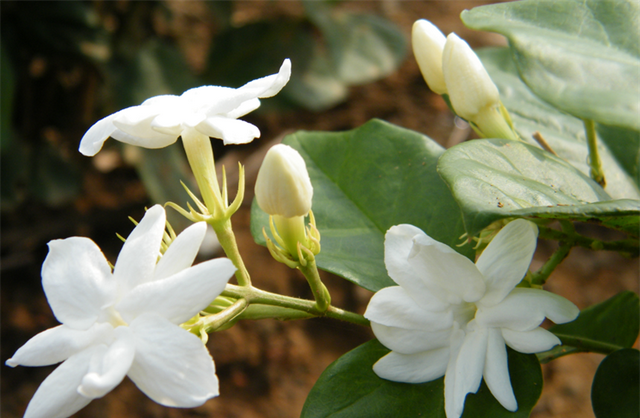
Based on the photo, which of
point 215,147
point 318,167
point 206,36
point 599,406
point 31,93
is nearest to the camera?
point 599,406

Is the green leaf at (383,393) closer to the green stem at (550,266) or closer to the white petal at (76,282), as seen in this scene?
the green stem at (550,266)

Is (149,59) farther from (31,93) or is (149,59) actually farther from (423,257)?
(423,257)

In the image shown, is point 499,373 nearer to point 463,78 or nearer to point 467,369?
point 467,369

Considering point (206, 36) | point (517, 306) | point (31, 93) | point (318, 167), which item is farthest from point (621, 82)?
point (206, 36)

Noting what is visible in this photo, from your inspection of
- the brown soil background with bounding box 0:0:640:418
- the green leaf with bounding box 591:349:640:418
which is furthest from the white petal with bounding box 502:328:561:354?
the brown soil background with bounding box 0:0:640:418

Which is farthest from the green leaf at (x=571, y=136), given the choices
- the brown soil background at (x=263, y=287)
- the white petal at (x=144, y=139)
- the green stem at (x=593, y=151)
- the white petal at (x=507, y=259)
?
the brown soil background at (x=263, y=287)

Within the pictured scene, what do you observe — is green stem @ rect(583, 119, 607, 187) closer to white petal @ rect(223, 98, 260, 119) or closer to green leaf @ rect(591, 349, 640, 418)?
green leaf @ rect(591, 349, 640, 418)
